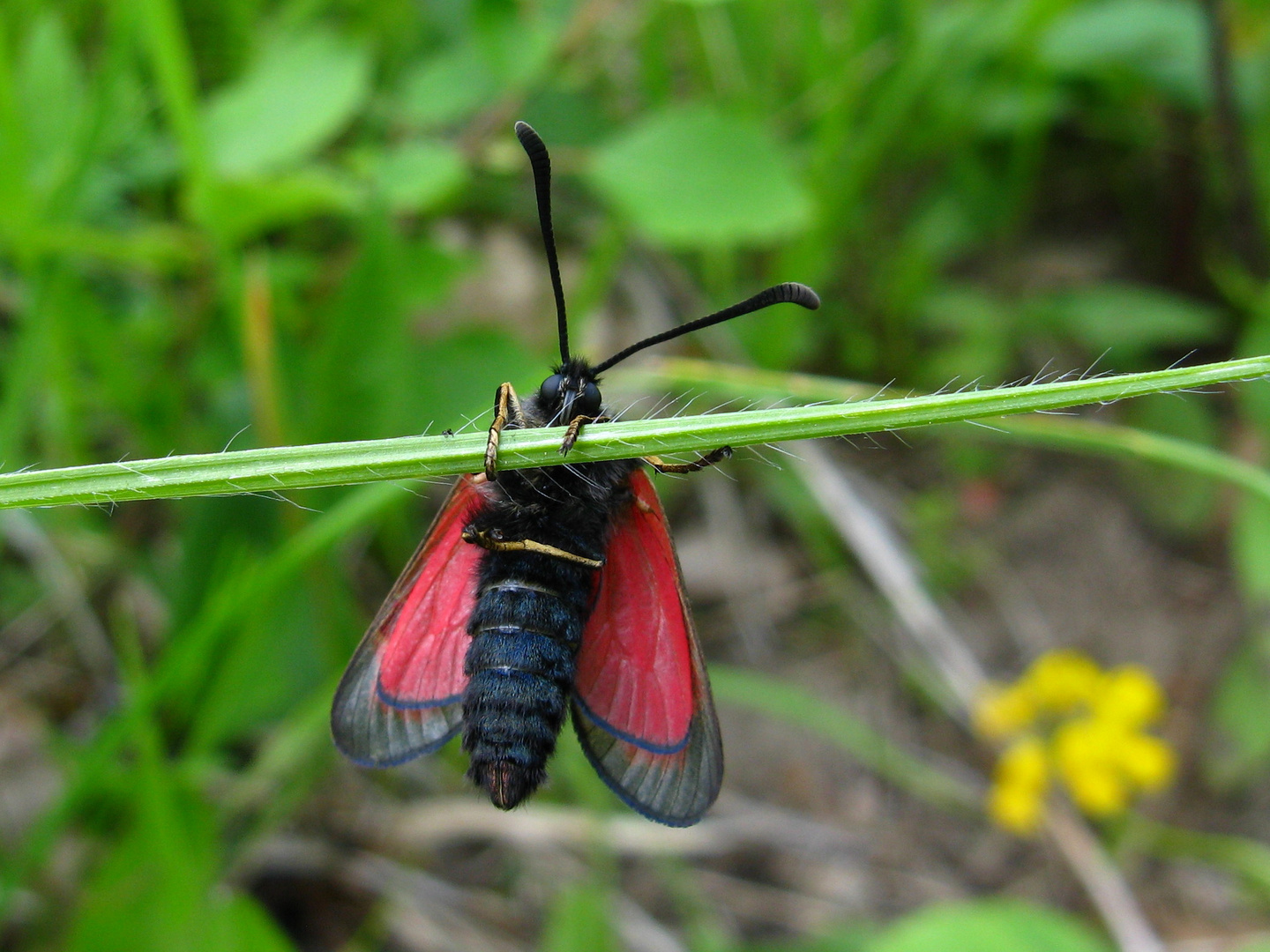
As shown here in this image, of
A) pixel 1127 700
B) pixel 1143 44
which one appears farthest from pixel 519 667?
pixel 1143 44

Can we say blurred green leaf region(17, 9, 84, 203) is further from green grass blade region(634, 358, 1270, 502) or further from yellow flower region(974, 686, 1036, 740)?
yellow flower region(974, 686, 1036, 740)

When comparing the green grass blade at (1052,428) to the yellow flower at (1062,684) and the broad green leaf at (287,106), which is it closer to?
the broad green leaf at (287,106)

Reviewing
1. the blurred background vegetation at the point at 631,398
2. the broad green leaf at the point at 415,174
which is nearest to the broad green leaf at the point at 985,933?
the blurred background vegetation at the point at 631,398

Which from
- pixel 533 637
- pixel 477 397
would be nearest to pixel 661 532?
pixel 533 637

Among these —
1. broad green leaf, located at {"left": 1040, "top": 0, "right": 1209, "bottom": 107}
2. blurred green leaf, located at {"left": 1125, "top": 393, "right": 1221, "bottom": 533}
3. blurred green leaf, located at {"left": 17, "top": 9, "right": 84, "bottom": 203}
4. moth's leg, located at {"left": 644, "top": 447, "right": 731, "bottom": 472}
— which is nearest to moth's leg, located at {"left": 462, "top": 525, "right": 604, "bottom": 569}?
moth's leg, located at {"left": 644, "top": 447, "right": 731, "bottom": 472}

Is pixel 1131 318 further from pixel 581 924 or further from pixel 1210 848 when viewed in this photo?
pixel 581 924
